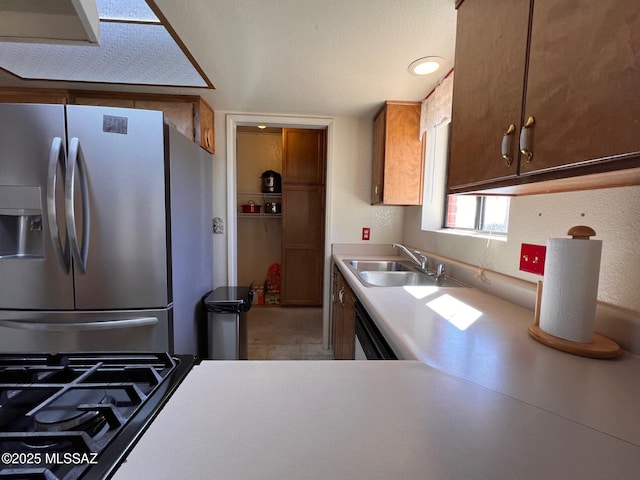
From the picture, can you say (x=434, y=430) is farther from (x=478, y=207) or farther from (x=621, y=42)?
(x=478, y=207)

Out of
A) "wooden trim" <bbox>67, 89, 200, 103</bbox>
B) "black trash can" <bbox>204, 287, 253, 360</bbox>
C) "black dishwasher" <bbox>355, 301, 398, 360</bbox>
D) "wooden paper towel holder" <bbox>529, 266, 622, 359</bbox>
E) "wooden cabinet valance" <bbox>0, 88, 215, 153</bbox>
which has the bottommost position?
"black trash can" <bbox>204, 287, 253, 360</bbox>

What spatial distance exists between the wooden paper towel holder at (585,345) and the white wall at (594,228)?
14 cm

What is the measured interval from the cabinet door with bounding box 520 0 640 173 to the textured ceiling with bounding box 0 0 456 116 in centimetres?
68

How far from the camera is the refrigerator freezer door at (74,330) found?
4.68 ft

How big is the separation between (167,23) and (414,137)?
1.67 metres

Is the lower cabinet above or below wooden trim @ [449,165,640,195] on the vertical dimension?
below

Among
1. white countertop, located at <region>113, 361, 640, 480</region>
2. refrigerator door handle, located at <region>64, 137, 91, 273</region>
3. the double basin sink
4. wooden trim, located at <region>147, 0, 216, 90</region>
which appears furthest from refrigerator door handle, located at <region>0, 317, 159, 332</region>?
wooden trim, located at <region>147, 0, 216, 90</region>

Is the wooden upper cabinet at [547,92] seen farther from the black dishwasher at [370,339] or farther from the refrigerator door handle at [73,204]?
the refrigerator door handle at [73,204]

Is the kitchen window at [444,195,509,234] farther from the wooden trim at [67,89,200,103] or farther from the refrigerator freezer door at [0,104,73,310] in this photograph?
the refrigerator freezer door at [0,104,73,310]

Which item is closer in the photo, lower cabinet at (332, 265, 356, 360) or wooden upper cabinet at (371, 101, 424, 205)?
lower cabinet at (332, 265, 356, 360)

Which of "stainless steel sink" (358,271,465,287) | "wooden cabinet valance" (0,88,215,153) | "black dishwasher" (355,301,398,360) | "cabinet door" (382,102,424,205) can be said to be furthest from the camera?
"cabinet door" (382,102,424,205)

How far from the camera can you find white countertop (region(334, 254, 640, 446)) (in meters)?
0.50

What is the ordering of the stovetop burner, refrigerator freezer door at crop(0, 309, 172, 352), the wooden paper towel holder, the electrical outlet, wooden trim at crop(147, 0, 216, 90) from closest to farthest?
the stovetop burner
the wooden paper towel holder
the electrical outlet
wooden trim at crop(147, 0, 216, 90)
refrigerator freezer door at crop(0, 309, 172, 352)

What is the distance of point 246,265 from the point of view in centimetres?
407
